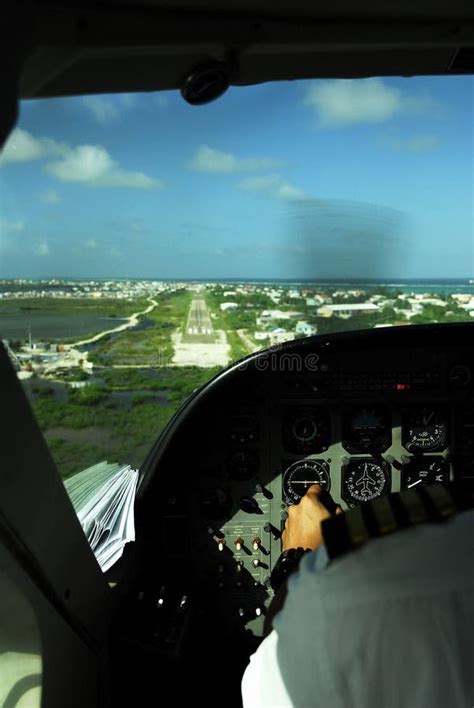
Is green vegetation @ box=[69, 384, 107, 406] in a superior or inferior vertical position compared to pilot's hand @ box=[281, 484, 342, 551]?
superior

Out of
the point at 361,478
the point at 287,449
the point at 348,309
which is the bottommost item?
the point at 361,478

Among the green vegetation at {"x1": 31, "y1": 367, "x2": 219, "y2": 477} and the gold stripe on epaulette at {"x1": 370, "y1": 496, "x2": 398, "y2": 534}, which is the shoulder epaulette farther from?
the green vegetation at {"x1": 31, "y1": 367, "x2": 219, "y2": 477}

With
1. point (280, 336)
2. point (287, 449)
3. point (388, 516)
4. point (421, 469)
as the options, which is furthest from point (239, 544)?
point (388, 516)

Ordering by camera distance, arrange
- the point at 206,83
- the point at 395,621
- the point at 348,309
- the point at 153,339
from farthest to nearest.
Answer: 1. the point at 348,309
2. the point at 153,339
3. the point at 206,83
4. the point at 395,621

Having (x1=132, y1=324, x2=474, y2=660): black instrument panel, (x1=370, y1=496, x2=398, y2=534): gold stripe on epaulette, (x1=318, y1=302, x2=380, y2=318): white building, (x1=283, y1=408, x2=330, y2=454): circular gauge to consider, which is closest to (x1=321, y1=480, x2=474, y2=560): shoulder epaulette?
(x1=370, y1=496, x2=398, y2=534): gold stripe on epaulette

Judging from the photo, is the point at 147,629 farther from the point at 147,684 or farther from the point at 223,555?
the point at 223,555

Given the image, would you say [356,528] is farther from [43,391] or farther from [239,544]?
[239,544]

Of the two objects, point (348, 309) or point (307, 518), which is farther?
point (348, 309)
